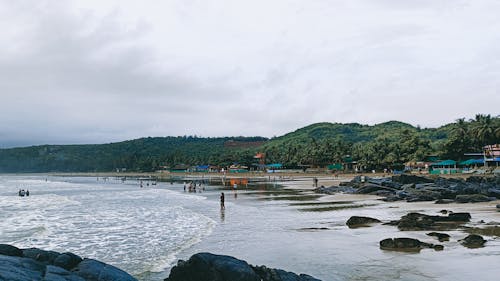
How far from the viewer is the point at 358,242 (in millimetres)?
19359

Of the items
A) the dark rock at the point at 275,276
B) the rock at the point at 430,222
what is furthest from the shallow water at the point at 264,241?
the dark rock at the point at 275,276

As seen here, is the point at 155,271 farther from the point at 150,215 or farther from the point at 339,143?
the point at 339,143

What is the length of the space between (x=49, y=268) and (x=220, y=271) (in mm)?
4297

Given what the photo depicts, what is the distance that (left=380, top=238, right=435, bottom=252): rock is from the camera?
17.2m

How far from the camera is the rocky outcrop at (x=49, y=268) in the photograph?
9172 mm

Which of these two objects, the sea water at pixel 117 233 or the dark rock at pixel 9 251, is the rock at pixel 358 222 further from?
the dark rock at pixel 9 251

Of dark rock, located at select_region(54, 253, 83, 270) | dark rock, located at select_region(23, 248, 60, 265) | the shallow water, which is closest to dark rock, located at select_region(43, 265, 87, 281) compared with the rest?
dark rock, located at select_region(54, 253, 83, 270)

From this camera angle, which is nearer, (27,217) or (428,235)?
(428,235)

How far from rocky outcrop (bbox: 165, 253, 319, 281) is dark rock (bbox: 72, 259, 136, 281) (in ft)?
5.72

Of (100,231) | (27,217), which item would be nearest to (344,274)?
(100,231)

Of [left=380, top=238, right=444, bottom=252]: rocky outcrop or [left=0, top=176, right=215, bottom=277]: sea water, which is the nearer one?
[left=380, top=238, right=444, bottom=252]: rocky outcrop

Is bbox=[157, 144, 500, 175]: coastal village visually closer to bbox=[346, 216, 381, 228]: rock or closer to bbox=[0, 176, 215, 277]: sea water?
bbox=[346, 216, 381, 228]: rock

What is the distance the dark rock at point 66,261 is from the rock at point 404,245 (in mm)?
12054

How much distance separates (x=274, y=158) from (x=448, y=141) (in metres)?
74.8
